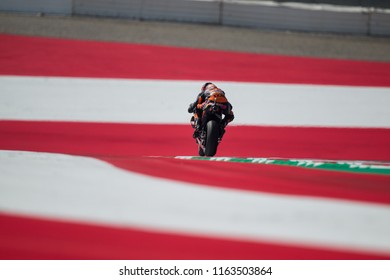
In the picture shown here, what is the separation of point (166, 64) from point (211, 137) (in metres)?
3.95

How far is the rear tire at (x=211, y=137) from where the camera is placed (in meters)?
5.43

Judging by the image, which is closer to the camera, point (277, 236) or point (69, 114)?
point (277, 236)

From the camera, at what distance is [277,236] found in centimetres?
352

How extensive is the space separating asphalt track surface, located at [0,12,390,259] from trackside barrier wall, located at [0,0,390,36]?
2.92m

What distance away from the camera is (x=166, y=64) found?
924 cm

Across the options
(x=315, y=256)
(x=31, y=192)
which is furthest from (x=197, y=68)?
(x=315, y=256)

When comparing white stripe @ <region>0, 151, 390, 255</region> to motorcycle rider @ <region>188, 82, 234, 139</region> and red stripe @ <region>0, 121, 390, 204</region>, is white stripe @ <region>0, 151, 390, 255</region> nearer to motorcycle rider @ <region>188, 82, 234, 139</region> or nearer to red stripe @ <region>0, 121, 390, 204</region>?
red stripe @ <region>0, 121, 390, 204</region>

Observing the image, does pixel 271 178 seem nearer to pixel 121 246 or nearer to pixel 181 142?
pixel 121 246

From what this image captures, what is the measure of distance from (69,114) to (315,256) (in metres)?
4.50

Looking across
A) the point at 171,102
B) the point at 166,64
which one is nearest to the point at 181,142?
the point at 171,102

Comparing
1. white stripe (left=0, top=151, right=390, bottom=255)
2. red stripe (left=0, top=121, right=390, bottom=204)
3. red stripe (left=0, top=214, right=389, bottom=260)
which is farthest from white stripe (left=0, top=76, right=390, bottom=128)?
red stripe (left=0, top=214, right=389, bottom=260)

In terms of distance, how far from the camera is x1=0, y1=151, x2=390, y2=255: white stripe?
11.6ft
